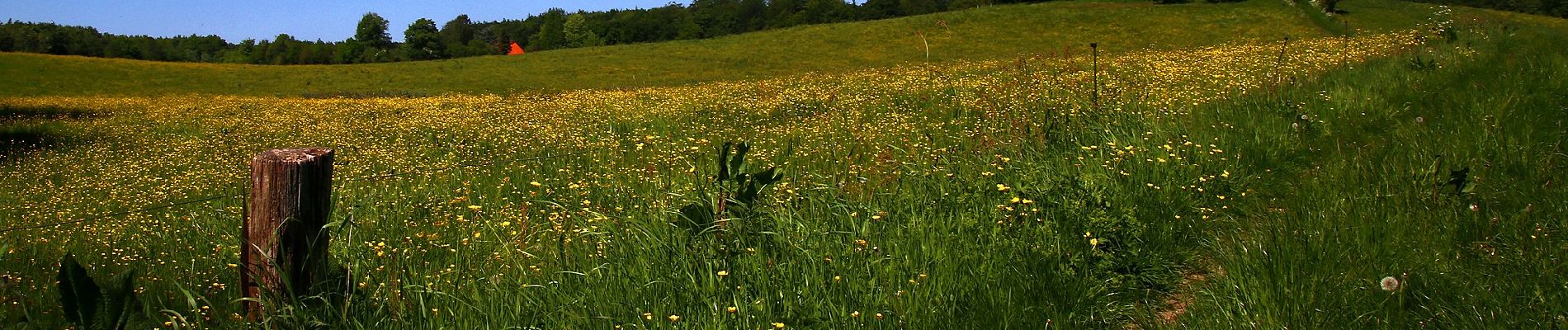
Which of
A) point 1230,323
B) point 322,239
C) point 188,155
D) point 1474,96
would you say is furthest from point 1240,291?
point 188,155

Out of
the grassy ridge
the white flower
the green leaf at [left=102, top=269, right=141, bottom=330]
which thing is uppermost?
the grassy ridge

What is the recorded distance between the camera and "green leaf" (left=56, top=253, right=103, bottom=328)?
273 cm

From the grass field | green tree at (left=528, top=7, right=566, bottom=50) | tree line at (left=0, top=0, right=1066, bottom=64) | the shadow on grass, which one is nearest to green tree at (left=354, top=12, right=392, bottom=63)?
tree line at (left=0, top=0, right=1066, bottom=64)

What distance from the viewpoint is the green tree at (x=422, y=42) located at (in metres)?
88.6

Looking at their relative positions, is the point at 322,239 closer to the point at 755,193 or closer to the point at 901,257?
the point at 755,193

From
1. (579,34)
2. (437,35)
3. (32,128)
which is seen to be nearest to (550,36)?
(579,34)

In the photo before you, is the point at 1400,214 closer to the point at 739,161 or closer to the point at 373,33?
the point at 739,161

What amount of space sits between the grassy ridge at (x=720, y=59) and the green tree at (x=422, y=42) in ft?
113

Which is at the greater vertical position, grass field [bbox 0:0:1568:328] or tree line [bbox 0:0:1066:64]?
tree line [bbox 0:0:1066:64]

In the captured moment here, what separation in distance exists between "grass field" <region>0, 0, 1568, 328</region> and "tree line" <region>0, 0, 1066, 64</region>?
63005 millimetres

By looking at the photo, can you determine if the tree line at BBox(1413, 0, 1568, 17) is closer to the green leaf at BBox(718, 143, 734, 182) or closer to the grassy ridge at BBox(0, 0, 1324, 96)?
the grassy ridge at BBox(0, 0, 1324, 96)

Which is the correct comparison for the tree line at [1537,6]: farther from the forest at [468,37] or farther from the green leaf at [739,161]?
the green leaf at [739,161]

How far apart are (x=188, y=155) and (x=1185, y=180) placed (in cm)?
1222

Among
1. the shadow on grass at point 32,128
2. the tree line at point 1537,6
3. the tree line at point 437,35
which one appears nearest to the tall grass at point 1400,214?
the shadow on grass at point 32,128
